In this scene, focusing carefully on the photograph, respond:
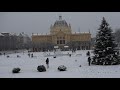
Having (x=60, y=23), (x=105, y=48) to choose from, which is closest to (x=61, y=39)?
(x=60, y=23)

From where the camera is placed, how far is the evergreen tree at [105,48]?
1766 centimetres

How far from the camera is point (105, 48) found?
59.4ft

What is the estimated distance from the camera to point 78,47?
176 ft

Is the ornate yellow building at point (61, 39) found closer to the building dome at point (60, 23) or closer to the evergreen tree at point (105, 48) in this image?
the building dome at point (60, 23)

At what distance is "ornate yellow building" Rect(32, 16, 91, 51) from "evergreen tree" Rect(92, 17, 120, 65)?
3451 cm

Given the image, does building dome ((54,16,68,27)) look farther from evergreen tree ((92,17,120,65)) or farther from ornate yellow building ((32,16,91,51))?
evergreen tree ((92,17,120,65))

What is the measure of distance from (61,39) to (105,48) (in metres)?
42.7

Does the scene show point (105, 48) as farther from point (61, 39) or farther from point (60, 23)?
point (60, 23)

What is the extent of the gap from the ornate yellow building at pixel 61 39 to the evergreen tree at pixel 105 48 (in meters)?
34.5

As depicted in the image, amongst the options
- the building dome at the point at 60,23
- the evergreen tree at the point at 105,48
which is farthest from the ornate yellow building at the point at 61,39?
the evergreen tree at the point at 105,48

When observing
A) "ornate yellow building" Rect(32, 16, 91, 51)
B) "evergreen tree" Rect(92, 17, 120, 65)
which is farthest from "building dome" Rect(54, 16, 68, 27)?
"evergreen tree" Rect(92, 17, 120, 65)
